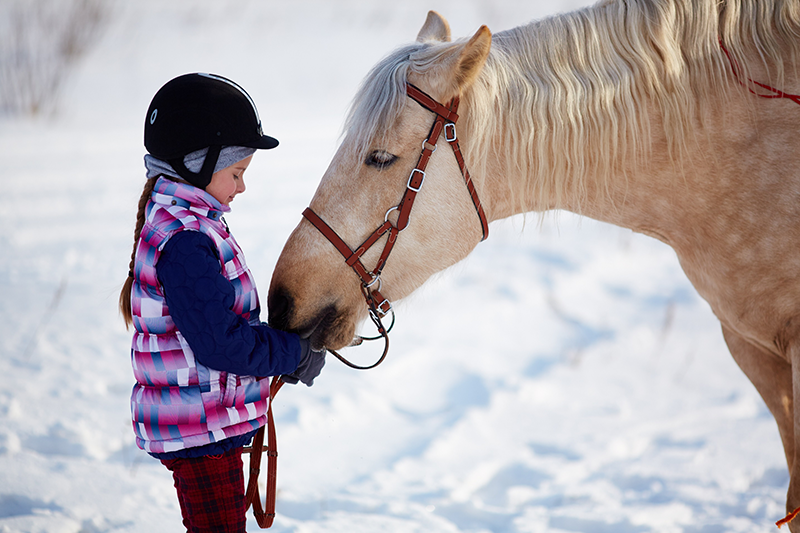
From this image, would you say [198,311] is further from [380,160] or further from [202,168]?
[380,160]

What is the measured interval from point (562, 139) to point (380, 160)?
1.77 feet

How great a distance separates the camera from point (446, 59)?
4.98ft

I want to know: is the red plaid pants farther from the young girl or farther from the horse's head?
the horse's head

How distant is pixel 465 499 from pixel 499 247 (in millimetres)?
3722

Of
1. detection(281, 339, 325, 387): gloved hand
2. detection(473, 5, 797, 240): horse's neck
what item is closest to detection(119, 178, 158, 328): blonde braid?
detection(281, 339, 325, 387): gloved hand

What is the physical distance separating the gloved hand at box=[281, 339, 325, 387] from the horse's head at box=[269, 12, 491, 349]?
0.05 m

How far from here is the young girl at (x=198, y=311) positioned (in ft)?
4.31

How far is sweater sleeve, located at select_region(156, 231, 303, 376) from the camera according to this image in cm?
129

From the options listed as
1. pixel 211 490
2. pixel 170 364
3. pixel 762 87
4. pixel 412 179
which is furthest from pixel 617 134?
pixel 211 490

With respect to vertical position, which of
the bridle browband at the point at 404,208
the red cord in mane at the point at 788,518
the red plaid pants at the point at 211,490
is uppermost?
the bridle browband at the point at 404,208

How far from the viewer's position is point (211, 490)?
4.78ft

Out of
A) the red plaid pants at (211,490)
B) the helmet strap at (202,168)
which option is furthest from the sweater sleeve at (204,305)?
the red plaid pants at (211,490)

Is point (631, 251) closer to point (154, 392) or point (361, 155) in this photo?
point (361, 155)

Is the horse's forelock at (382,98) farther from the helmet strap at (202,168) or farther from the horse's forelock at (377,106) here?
the helmet strap at (202,168)
